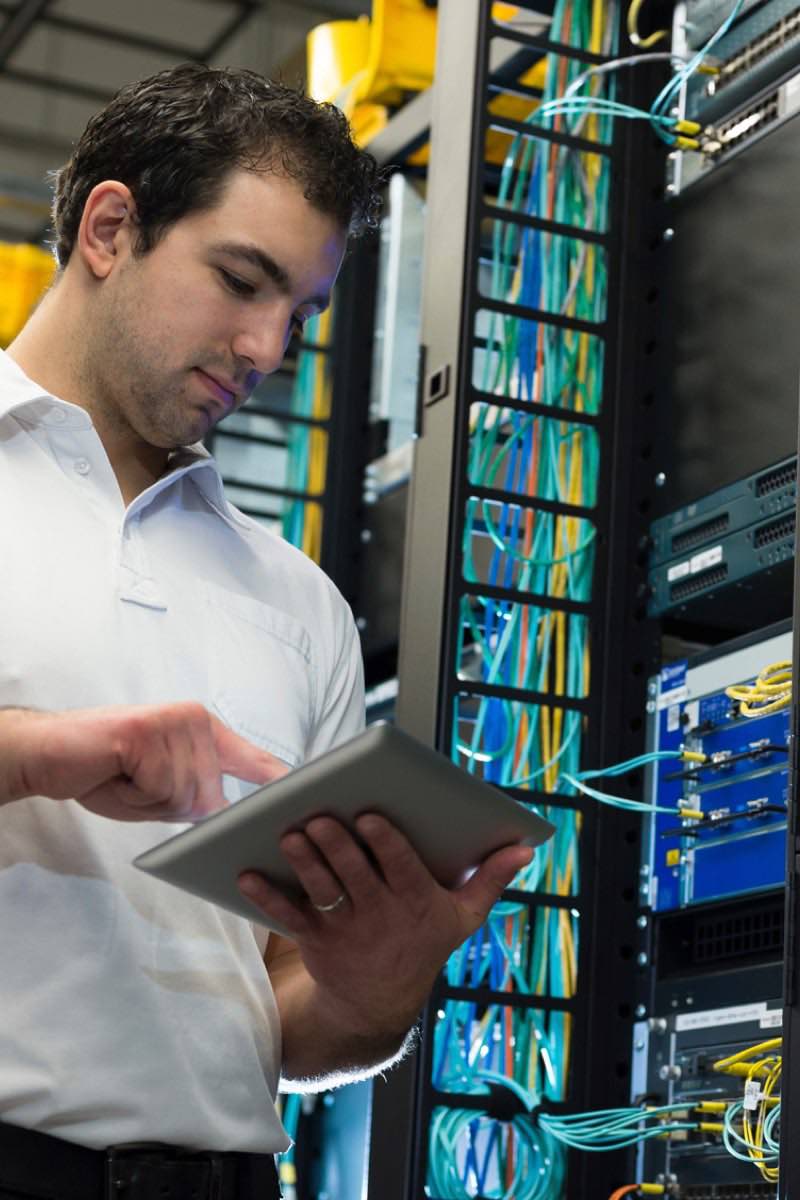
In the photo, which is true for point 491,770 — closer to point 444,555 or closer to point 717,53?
point 444,555

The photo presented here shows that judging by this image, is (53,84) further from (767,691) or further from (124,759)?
(124,759)

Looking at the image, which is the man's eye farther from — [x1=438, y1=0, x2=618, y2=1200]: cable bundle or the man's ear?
[x1=438, y1=0, x2=618, y2=1200]: cable bundle

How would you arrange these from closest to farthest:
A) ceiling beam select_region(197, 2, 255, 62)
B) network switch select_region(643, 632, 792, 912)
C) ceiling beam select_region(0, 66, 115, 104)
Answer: network switch select_region(643, 632, 792, 912)
ceiling beam select_region(197, 2, 255, 62)
ceiling beam select_region(0, 66, 115, 104)

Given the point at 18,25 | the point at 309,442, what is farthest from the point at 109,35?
the point at 309,442

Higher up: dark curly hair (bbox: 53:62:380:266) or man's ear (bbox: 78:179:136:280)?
dark curly hair (bbox: 53:62:380:266)

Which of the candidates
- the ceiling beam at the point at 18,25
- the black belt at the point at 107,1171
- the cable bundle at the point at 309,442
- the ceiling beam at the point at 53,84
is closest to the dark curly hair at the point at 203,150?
the black belt at the point at 107,1171

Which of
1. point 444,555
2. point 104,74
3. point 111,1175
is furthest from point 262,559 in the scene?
point 104,74

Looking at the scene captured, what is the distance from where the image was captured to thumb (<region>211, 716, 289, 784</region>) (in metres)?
1.12

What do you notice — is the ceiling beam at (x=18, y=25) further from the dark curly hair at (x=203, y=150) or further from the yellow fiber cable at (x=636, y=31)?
the dark curly hair at (x=203, y=150)

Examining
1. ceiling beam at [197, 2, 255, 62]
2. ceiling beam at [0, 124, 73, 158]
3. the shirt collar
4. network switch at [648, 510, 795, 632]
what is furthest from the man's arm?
ceiling beam at [0, 124, 73, 158]

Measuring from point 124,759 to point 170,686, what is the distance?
0.26 meters

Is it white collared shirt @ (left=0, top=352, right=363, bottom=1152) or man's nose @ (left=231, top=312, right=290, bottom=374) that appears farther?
man's nose @ (left=231, top=312, right=290, bottom=374)

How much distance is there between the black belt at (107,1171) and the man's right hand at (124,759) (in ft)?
0.76

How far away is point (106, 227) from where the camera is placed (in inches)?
58.7
